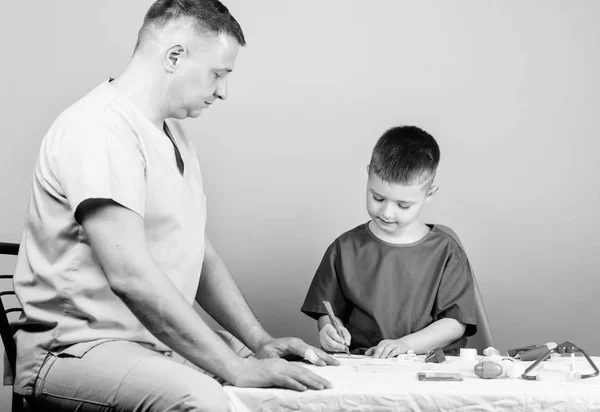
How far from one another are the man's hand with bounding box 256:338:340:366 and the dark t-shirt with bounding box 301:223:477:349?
0.36 metres

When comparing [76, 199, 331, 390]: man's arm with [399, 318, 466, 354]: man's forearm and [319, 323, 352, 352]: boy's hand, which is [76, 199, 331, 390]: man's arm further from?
[399, 318, 466, 354]: man's forearm

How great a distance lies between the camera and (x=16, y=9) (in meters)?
2.22

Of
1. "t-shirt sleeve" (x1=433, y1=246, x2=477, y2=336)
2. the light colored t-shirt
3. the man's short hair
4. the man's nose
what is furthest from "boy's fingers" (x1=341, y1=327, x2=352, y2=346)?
the man's short hair

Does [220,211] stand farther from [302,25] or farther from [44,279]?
[44,279]

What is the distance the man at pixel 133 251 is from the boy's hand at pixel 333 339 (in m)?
0.20

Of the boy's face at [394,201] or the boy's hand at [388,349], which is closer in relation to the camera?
the boy's hand at [388,349]

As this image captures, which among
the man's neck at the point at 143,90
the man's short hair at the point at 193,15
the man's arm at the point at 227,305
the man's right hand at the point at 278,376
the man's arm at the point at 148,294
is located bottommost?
the man's arm at the point at 227,305

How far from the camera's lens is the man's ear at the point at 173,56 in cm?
151

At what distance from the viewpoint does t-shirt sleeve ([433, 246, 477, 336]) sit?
73.6 inches

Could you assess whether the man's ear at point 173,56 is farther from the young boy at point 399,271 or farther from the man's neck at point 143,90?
the young boy at point 399,271

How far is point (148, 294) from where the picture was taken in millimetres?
1244

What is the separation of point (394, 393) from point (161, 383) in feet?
1.15

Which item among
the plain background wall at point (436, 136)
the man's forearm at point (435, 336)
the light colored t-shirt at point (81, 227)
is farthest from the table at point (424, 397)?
the plain background wall at point (436, 136)

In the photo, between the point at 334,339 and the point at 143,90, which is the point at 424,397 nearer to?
the point at 334,339
